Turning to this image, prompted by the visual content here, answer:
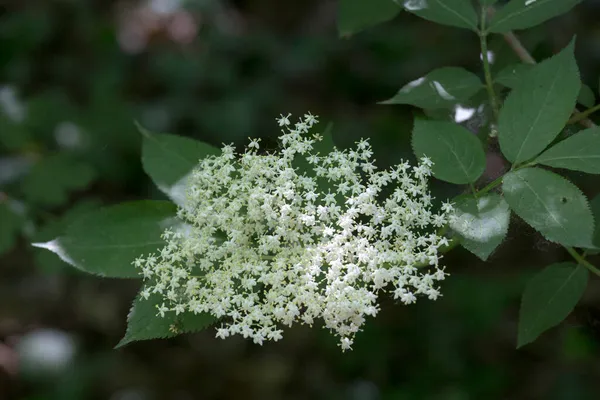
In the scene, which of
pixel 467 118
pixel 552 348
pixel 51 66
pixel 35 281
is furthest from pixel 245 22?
pixel 467 118

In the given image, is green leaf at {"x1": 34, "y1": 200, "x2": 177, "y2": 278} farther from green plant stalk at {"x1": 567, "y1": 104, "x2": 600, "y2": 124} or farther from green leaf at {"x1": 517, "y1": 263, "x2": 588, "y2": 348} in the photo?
green plant stalk at {"x1": 567, "y1": 104, "x2": 600, "y2": 124}

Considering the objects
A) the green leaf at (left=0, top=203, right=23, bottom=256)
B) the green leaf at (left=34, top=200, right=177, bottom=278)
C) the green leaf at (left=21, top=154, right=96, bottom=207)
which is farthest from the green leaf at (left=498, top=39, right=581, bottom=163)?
the green leaf at (left=21, top=154, right=96, bottom=207)

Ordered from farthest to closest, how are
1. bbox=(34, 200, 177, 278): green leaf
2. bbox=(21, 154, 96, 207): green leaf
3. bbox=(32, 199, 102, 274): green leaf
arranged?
bbox=(21, 154, 96, 207): green leaf < bbox=(32, 199, 102, 274): green leaf < bbox=(34, 200, 177, 278): green leaf

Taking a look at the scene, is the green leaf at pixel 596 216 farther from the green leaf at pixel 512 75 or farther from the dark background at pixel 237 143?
the dark background at pixel 237 143

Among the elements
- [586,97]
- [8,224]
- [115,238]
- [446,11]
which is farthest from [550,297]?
[8,224]

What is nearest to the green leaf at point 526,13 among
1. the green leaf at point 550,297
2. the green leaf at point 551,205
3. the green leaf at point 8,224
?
the green leaf at point 551,205

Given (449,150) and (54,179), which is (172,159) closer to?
(449,150)
